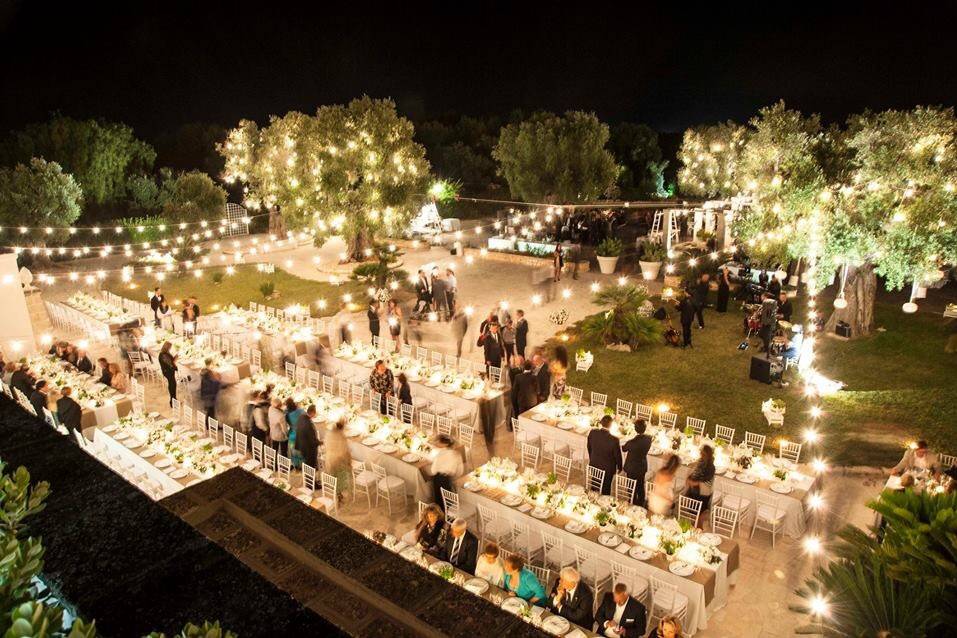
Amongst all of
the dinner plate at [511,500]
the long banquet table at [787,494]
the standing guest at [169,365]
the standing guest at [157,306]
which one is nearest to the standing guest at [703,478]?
the long banquet table at [787,494]

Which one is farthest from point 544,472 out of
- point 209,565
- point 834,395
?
point 209,565

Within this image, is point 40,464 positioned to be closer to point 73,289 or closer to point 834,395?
point 834,395

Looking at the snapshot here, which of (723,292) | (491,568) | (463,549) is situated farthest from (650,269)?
(491,568)

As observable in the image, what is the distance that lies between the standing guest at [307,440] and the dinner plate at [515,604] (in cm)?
442

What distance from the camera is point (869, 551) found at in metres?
6.12

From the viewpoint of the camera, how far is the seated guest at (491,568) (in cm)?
714

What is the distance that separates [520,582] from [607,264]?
17730 mm

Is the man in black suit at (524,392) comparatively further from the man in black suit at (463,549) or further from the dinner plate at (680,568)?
the dinner plate at (680,568)

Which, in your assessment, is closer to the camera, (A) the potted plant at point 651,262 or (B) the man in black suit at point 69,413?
(B) the man in black suit at point 69,413

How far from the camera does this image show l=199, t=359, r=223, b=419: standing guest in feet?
38.7

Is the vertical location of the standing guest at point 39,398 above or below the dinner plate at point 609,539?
above

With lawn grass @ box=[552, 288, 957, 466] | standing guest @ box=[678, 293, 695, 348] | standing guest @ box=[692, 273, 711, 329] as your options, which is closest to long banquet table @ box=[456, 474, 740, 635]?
lawn grass @ box=[552, 288, 957, 466]

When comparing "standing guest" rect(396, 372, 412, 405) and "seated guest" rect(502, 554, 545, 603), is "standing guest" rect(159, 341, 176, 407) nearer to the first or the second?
"standing guest" rect(396, 372, 412, 405)

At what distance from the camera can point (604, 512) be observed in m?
7.94
